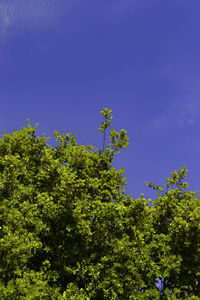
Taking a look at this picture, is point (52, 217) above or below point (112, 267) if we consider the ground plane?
above

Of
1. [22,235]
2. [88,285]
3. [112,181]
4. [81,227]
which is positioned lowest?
[88,285]

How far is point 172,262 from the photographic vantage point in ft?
44.2

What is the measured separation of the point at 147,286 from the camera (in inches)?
555

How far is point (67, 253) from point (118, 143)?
7878 millimetres

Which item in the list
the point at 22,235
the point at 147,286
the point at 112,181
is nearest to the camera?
the point at 22,235

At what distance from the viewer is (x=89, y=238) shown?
569 inches

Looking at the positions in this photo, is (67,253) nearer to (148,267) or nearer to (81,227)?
(81,227)

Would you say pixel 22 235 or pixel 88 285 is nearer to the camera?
pixel 22 235

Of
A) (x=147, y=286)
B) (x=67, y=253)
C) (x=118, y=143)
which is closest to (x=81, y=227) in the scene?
(x=67, y=253)

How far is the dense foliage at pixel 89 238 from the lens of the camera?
12938 mm

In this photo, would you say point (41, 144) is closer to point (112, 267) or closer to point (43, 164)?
point (43, 164)

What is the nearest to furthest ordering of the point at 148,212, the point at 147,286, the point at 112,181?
the point at 147,286 → the point at 148,212 → the point at 112,181

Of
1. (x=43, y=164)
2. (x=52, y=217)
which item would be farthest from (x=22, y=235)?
(x=43, y=164)

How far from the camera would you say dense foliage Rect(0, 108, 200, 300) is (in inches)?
509
